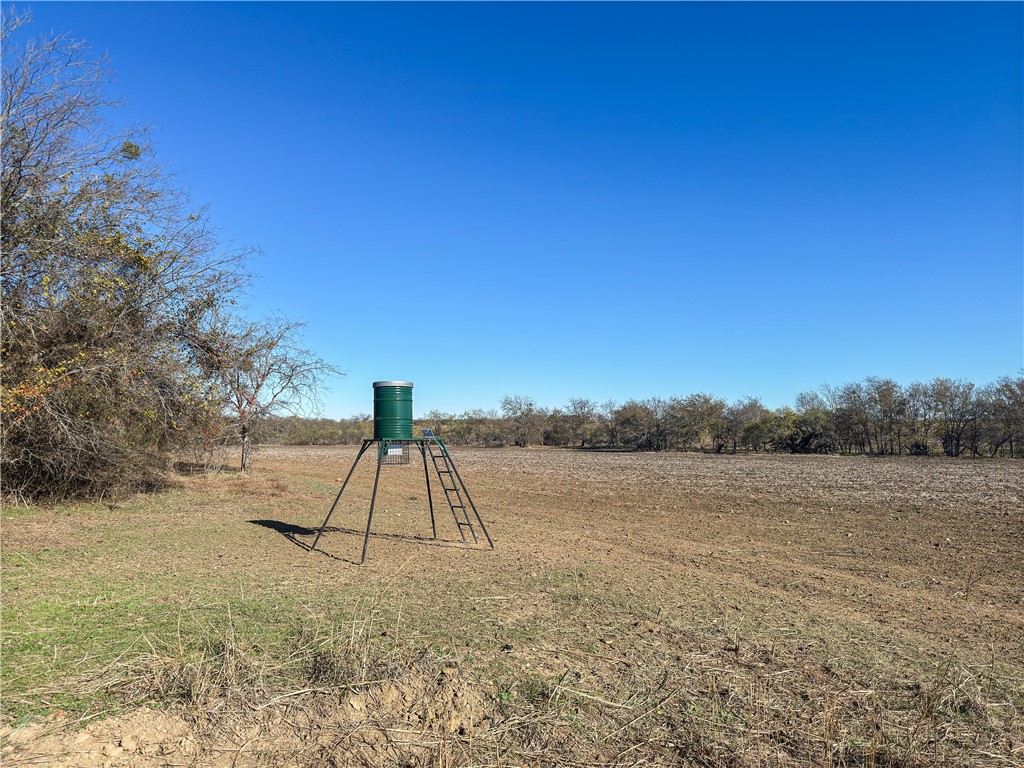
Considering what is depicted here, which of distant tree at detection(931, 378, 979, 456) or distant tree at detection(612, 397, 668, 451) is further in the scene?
distant tree at detection(612, 397, 668, 451)

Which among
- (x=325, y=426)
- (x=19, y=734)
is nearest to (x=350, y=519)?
(x=19, y=734)

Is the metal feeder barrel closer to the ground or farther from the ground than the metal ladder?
farther from the ground

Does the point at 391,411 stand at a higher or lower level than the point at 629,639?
higher

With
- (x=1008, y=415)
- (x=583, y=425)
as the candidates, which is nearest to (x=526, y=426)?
(x=583, y=425)

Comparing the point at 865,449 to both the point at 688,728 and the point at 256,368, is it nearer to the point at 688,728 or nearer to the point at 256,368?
the point at 256,368

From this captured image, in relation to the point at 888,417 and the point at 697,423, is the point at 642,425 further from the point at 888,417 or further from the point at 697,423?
the point at 888,417

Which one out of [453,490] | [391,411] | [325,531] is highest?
[391,411]

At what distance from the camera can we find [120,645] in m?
4.71

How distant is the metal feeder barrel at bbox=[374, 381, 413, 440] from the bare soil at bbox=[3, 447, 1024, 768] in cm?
189

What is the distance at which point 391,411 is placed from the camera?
870cm

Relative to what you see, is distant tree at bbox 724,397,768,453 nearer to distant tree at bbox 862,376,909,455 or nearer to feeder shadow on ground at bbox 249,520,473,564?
distant tree at bbox 862,376,909,455

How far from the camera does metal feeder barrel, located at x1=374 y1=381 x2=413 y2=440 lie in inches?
342

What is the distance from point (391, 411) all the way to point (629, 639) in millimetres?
4878

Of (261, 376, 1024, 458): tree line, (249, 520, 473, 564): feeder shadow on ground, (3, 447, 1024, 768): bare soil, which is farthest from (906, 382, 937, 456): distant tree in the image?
(249, 520, 473, 564): feeder shadow on ground
